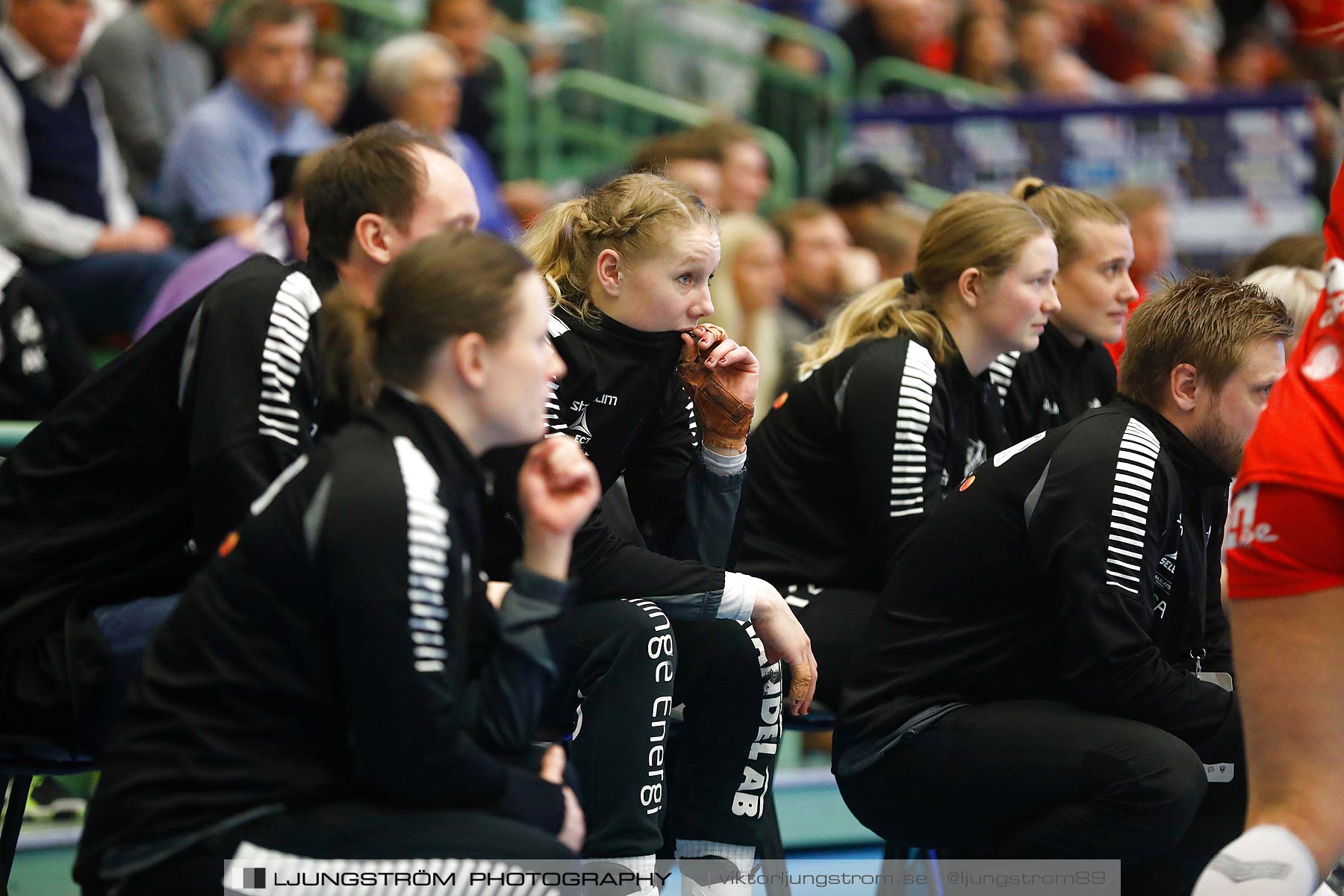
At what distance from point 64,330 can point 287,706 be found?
251cm

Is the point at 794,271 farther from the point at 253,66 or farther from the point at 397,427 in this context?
the point at 397,427

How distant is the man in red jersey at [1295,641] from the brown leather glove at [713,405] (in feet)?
3.37

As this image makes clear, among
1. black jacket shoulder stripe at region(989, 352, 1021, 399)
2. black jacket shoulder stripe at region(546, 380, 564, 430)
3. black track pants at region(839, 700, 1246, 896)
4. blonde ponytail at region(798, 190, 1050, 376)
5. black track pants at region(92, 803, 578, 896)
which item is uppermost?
blonde ponytail at region(798, 190, 1050, 376)

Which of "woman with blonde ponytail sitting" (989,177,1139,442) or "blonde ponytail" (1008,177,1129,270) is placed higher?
"blonde ponytail" (1008,177,1129,270)

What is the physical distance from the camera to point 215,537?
2.37 metres

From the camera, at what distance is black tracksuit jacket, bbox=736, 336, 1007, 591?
3078 mm

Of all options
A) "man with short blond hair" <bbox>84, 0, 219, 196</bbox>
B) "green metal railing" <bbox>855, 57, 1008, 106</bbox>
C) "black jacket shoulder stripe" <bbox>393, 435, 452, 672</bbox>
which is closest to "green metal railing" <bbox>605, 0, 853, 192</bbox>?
"green metal railing" <bbox>855, 57, 1008, 106</bbox>

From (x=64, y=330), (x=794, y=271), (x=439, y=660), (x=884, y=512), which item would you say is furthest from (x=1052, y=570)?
(x=794, y=271)

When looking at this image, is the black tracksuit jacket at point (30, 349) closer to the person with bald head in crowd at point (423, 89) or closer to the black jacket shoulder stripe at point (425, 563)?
the person with bald head in crowd at point (423, 89)

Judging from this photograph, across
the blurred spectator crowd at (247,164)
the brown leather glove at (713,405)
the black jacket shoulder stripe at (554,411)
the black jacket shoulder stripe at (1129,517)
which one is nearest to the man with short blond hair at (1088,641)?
the black jacket shoulder stripe at (1129,517)

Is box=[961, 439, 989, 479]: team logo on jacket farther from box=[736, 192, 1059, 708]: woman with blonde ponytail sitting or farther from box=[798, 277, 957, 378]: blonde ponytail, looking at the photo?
box=[798, 277, 957, 378]: blonde ponytail

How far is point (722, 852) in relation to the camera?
8.96 feet

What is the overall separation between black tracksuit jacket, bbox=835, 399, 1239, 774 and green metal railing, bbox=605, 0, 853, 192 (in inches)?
199

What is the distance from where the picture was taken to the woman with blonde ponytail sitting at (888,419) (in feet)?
10.1
